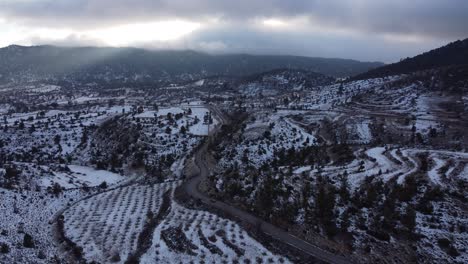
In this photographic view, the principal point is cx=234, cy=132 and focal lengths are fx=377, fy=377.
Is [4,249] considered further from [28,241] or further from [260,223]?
[260,223]

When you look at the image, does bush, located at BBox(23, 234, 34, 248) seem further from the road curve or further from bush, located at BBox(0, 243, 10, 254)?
the road curve

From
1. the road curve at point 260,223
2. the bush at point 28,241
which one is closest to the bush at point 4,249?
the bush at point 28,241

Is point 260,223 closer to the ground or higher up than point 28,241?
higher up

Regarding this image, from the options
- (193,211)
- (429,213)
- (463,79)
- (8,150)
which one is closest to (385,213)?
(429,213)

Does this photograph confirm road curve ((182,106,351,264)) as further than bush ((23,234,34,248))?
No

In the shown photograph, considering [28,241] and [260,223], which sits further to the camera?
[260,223]

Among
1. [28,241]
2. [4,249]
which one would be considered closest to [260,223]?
[28,241]

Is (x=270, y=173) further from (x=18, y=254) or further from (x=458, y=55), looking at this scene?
(x=458, y=55)

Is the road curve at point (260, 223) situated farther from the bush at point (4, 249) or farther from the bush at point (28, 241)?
the bush at point (4, 249)

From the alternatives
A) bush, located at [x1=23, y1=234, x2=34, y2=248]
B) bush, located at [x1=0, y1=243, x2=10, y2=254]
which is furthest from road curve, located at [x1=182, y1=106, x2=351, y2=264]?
bush, located at [x1=0, y1=243, x2=10, y2=254]
